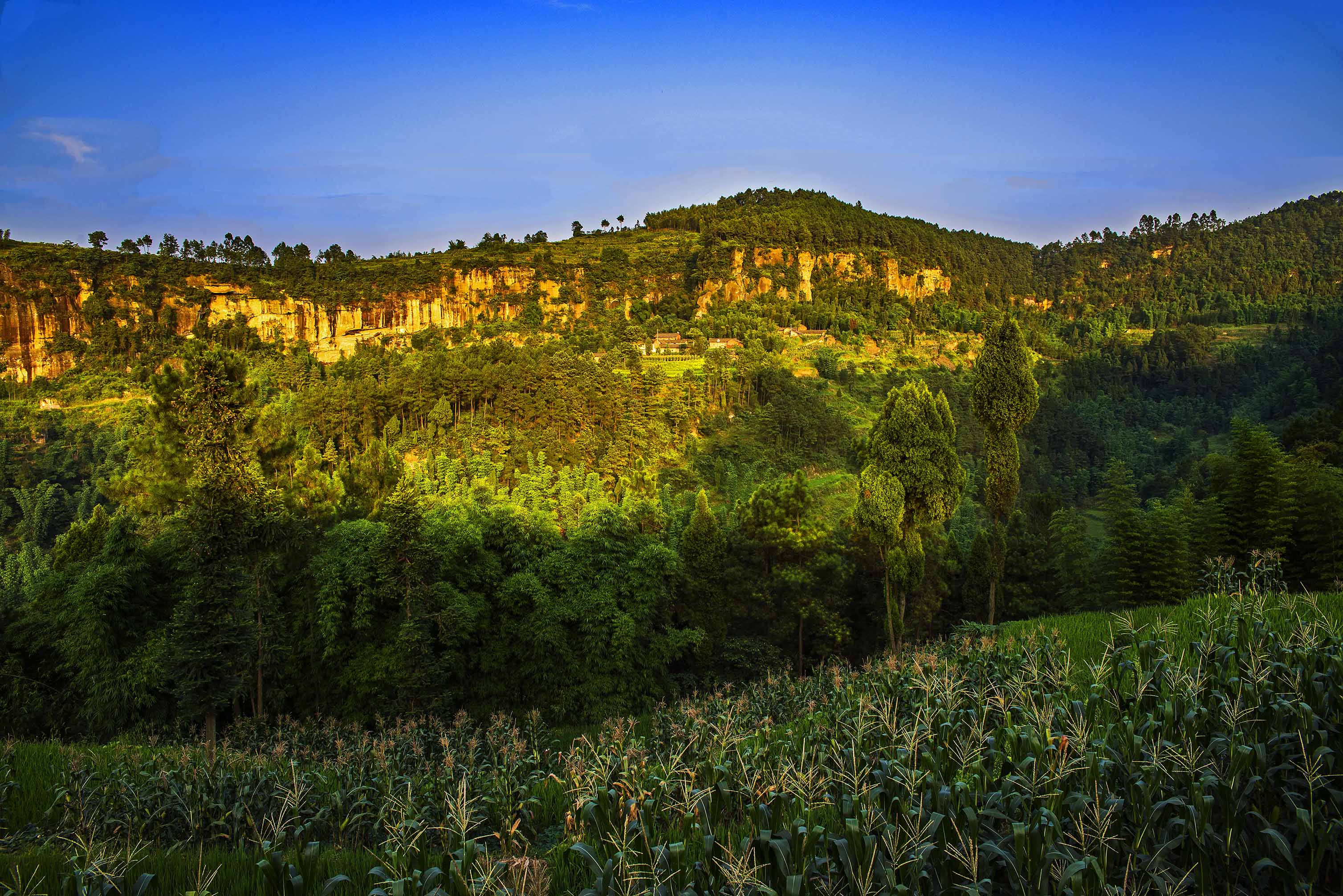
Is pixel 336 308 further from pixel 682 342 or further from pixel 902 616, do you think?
pixel 902 616

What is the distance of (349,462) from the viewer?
128ft

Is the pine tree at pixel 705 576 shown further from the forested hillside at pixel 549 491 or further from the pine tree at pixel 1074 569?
the pine tree at pixel 1074 569

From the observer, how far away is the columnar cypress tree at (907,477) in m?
22.0

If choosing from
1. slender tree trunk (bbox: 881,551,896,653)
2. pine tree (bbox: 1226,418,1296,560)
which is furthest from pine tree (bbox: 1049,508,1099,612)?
slender tree trunk (bbox: 881,551,896,653)

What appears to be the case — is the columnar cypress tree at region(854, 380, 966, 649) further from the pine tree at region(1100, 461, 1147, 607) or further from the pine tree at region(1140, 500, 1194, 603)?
the pine tree at region(1140, 500, 1194, 603)

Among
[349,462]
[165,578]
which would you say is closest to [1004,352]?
[165,578]

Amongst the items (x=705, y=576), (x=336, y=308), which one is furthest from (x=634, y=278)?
(x=705, y=576)

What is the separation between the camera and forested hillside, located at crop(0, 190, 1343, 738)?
19.6 meters

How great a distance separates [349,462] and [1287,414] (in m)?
94.2

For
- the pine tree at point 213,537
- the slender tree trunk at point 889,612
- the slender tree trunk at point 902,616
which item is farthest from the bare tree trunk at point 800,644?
the pine tree at point 213,537

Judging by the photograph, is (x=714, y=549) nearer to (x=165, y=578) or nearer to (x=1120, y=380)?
(x=165, y=578)

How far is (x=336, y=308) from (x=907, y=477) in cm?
11023

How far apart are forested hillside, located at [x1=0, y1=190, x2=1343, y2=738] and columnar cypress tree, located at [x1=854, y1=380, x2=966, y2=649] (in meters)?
0.10

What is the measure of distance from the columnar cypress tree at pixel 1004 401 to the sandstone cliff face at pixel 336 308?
9702cm
